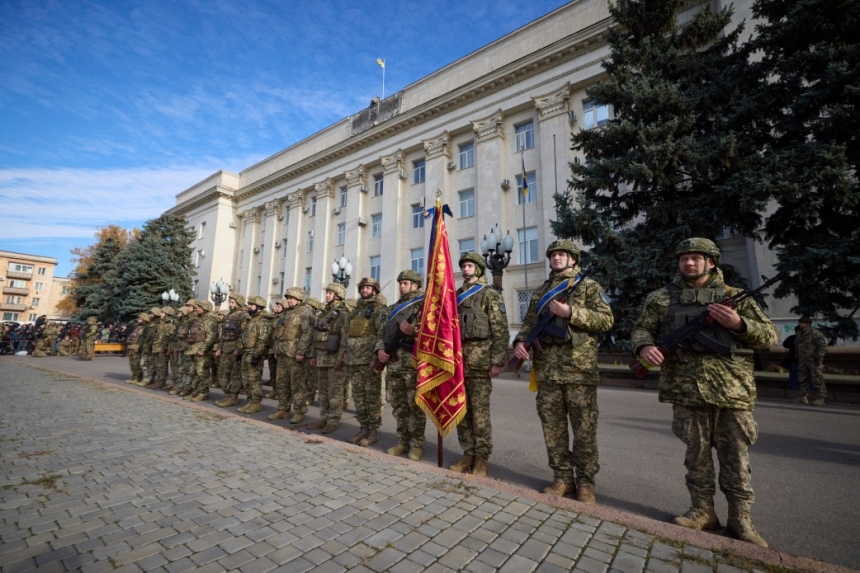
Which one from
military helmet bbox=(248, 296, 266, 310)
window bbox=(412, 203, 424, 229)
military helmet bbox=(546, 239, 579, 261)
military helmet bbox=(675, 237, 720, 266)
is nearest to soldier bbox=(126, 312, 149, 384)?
military helmet bbox=(248, 296, 266, 310)

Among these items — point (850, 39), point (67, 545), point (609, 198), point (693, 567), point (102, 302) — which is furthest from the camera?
point (102, 302)

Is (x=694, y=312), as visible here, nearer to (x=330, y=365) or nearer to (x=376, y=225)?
(x=330, y=365)

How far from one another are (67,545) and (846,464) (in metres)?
7.31

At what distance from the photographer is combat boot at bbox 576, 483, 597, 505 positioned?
328 centimetres

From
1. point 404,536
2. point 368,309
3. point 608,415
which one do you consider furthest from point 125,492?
point 608,415

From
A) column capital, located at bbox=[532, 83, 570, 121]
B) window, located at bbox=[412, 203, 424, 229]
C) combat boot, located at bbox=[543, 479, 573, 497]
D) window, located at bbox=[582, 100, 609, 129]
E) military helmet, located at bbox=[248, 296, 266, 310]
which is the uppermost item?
column capital, located at bbox=[532, 83, 570, 121]

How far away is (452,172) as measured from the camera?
24.8 m

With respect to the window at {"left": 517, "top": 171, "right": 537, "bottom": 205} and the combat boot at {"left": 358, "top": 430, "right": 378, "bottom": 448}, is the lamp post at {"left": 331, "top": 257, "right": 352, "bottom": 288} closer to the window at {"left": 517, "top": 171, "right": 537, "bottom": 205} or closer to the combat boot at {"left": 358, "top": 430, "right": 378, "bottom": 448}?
the combat boot at {"left": 358, "top": 430, "right": 378, "bottom": 448}

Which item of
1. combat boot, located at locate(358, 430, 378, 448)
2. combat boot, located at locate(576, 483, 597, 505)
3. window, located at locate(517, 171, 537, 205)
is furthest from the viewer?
window, located at locate(517, 171, 537, 205)

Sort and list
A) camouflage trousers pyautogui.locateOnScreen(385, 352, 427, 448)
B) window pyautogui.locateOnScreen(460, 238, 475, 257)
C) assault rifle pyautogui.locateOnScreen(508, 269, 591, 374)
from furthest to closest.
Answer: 1. window pyautogui.locateOnScreen(460, 238, 475, 257)
2. camouflage trousers pyautogui.locateOnScreen(385, 352, 427, 448)
3. assault rifle pyautogui.locateOnScreen(508, 269, 591, 374)

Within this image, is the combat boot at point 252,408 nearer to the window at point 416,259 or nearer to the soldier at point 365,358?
the soldier at point 365,358

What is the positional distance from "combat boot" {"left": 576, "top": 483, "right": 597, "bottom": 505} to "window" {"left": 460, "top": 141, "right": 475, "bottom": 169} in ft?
74.4

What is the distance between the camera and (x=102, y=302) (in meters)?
30.2

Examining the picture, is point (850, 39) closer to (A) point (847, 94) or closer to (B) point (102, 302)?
(A) point (847, 94)
